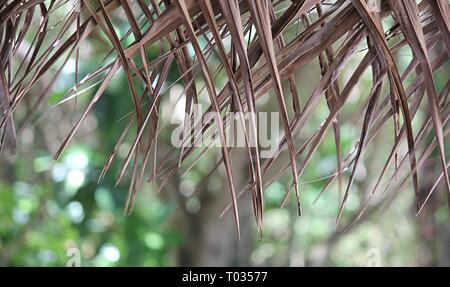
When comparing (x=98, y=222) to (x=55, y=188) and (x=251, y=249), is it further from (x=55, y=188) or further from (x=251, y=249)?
(x=251, y=249)

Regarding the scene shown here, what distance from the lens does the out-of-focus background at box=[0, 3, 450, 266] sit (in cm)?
148

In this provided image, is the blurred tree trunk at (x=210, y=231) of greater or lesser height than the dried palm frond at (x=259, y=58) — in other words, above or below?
below

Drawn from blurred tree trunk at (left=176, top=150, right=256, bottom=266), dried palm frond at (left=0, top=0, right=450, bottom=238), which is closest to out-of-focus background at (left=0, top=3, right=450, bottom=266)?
blurred tree trunk at (left=176, top=150, right=256, bottom=266)

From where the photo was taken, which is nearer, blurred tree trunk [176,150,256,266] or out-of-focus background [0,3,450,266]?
out-of-focus background [0,3,450,266]

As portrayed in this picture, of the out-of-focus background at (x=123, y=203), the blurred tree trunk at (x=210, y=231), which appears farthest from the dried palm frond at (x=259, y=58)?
the blurred tree trunk at (x=210, y=231)

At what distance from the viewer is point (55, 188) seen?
1.56 metres

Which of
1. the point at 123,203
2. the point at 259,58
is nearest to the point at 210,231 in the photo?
the point at 123,203

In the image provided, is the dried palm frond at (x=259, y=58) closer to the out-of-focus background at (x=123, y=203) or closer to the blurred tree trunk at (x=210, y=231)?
the out-of-focus background at (x=123, y=203)

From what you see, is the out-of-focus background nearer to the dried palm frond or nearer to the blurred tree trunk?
the blurred tree trunk

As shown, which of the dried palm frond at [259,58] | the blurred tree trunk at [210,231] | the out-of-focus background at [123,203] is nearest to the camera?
the dried palm frond at [259,58]

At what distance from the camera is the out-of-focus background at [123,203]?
4.86 feet

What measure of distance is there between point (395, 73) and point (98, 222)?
138cm

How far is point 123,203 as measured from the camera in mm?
1475
